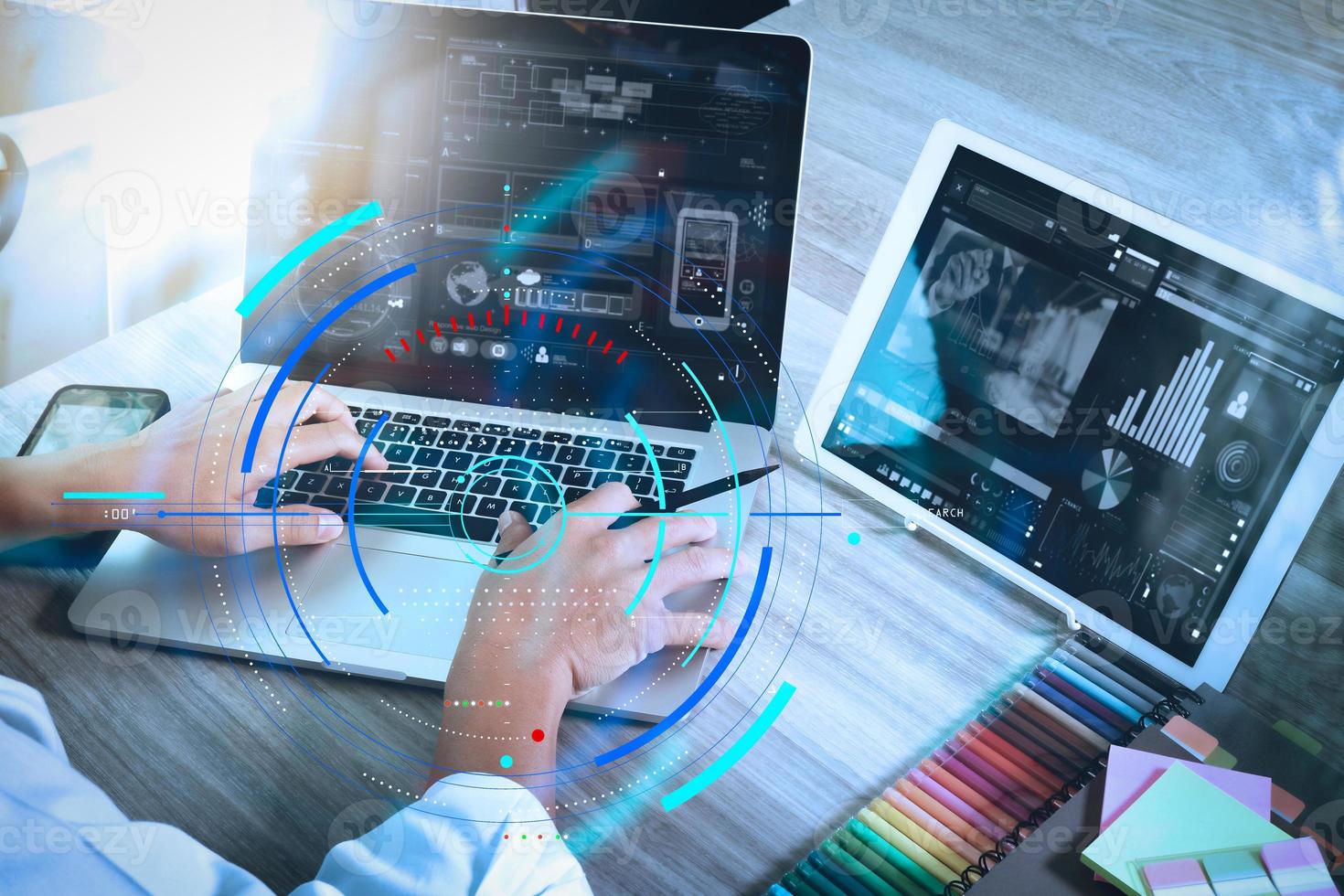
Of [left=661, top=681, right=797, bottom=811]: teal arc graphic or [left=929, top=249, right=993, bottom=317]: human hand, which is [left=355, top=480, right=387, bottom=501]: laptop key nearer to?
[left=661, top=681, right=797, bottom=811]: teal arc graphic

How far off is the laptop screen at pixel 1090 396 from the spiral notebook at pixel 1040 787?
0.04 m

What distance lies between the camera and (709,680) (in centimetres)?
57

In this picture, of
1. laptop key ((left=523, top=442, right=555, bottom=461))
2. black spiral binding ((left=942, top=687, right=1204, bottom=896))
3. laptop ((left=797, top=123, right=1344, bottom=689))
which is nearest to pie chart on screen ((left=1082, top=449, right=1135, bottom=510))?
laptop ((left=797, top=123, right=1344, bottom=689))

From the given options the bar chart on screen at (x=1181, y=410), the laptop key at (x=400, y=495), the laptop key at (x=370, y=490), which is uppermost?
the bar chart on screen at (x=1181, y=410)

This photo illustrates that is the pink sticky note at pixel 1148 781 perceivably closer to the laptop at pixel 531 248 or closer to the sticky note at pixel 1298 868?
the sticky note at pixel 1298 868

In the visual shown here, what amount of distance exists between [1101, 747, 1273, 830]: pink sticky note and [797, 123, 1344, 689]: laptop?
0.06 metres

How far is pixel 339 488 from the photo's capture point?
2.11 ft

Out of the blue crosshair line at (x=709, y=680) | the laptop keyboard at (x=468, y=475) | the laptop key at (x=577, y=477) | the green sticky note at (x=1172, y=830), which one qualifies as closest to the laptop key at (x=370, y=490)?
the laptop keyboard at (x=468, y=475)

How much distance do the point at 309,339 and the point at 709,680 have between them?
39cm

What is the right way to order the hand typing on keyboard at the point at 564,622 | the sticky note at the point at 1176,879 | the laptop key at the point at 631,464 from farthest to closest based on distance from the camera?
the laptop key at the point at 631,464 → the hand typing on keyboard at the point at 564,622 → the sticky note at the point at 1176,879

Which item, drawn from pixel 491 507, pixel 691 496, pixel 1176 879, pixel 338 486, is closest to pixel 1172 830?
pixel 1176 879

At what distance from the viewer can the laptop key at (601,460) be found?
65 centimetres

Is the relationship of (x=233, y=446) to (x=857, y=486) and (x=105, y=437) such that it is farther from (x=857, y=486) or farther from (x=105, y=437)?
(x=857, y=486)

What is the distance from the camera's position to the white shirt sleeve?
0.49m
